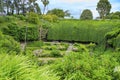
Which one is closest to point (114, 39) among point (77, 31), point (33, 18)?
point (33, 18)

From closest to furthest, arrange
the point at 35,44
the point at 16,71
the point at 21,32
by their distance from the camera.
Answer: the point at 16,71 → the point at 35,44 → the point at 21,32

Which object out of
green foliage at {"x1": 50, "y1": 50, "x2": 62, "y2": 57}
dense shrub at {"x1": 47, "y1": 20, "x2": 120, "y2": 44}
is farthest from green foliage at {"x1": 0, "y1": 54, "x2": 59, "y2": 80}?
dense shrub at {"x1": 47, "y1": 20, "x2": 120, "y2": 44}

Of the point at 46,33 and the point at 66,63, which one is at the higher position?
the point at 66,63

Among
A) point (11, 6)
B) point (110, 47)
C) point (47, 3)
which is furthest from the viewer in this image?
point (11, 6)

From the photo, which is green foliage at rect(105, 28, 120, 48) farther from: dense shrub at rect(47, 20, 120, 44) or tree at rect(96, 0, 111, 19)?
tree at rect(96, 0, 111, 19)

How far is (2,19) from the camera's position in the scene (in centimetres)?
4516

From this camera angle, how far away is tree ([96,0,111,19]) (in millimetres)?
64438

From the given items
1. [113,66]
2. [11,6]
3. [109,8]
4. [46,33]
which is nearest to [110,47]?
[113,66]

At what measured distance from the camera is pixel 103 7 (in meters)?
64.2

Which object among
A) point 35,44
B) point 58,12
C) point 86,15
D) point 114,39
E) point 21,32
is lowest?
point 35,44

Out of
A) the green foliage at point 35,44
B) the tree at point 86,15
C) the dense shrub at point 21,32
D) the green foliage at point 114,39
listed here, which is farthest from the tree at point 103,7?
the green foliage at point 114,39

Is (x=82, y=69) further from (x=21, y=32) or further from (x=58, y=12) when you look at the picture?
(x=58, y=12)

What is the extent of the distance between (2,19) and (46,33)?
6.69m

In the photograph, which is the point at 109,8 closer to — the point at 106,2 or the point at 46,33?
the point at 106,2
